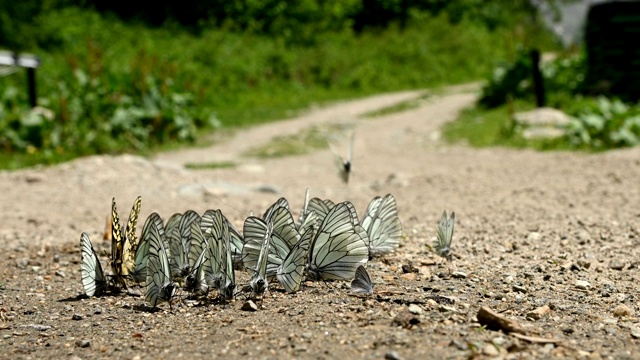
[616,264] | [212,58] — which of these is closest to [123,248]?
[616,264]

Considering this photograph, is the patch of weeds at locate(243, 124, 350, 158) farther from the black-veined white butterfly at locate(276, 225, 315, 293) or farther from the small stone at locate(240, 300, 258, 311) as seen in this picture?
the small stone at locate(240, 300, 258, 311)

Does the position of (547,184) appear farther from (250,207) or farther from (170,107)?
(170,107)

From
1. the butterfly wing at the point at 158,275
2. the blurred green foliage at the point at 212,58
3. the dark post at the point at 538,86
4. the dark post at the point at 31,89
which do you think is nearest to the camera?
the butterfly wing at the point at 158,275

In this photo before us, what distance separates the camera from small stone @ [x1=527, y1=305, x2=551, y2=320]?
130 inches

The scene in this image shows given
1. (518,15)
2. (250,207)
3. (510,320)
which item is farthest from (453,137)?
(518,15)

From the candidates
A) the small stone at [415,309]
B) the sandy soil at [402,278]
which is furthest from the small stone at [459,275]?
the small stone at [415,309]

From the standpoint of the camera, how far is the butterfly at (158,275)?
3512 millimetres

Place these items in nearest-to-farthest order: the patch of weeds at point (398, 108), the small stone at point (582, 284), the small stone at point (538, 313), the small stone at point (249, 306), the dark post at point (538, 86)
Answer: the small stone at point (538, 313)
the small stone at point (249, 306)
the small stone at point (582, 284)
the dark post at point (538, 86)
the patch of weeds at point (398, 108)

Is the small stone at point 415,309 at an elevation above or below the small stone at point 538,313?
above

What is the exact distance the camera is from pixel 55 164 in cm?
1062

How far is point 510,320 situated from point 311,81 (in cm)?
1858

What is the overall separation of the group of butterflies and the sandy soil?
80 mm

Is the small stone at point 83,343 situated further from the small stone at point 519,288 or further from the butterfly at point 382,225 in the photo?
the small stone at point 519,288

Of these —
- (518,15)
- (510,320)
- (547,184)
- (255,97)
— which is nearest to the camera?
(510,320)
